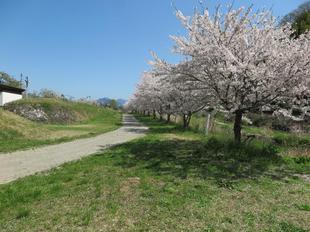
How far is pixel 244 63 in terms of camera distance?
10.8 m

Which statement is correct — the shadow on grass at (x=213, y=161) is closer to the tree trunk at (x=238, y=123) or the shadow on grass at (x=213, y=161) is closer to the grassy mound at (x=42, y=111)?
the tree trunk at (x=238, y=123)

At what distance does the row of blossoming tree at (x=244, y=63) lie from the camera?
10.7m

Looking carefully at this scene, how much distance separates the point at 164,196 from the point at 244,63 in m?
6.58

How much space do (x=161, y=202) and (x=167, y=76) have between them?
8.38 metres

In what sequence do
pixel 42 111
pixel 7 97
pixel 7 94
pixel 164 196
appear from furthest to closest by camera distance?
pixel 7 94 → pixel 7 97 → pixel 42 111 → pixel 164 196

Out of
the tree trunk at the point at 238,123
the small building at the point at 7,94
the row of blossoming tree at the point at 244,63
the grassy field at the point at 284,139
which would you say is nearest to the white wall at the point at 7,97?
the small building at the point at 7,94

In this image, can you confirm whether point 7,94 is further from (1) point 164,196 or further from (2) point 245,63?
(1) point 164,196

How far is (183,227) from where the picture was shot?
16.4 feet

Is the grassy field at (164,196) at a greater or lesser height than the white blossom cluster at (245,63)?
lesser

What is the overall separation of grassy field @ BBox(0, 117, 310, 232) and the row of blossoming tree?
2663mm

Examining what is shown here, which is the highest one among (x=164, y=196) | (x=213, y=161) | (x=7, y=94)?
(x=7, y=94)

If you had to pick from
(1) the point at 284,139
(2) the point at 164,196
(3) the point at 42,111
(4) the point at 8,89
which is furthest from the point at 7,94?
(2) the point at 164,196

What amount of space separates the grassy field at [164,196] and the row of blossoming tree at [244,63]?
266cm

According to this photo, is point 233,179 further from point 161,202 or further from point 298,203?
point 161,202
